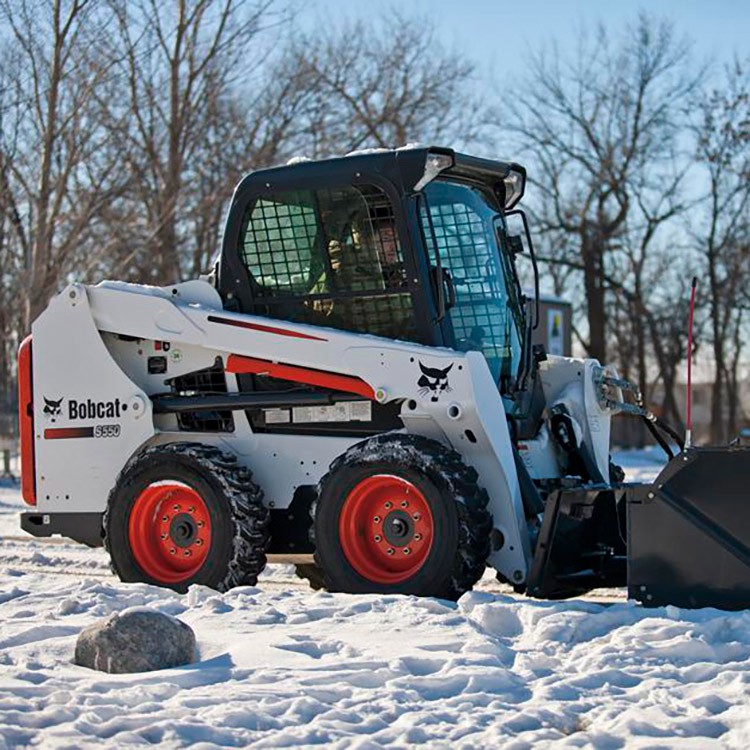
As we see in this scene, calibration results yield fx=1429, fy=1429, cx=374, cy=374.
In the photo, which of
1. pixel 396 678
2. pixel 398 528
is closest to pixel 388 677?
pixel 396 678

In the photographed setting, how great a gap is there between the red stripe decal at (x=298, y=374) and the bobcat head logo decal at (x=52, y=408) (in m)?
1.35

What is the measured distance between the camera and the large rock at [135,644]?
6.48 metres

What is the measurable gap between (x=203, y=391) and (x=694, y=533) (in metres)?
3.68

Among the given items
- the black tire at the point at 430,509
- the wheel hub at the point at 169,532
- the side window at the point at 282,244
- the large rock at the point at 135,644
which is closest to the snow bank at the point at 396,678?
the large rock at the point at 135,644

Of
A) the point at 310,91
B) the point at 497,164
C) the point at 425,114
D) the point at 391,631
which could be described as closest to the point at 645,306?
the point at 425,114

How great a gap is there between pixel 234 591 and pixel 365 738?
329 cm

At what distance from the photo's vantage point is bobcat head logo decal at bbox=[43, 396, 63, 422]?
1003 cm

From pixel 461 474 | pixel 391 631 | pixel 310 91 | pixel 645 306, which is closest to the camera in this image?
pixel 391 631

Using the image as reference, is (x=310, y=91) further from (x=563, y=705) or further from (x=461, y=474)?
(x=563, y=705)

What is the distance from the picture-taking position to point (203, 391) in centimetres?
980

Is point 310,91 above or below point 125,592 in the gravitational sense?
above

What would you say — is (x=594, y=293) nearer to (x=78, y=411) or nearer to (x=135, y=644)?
(x=78, y=411)

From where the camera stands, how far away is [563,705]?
5.81m

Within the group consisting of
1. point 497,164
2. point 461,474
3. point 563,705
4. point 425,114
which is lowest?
point 563,705
